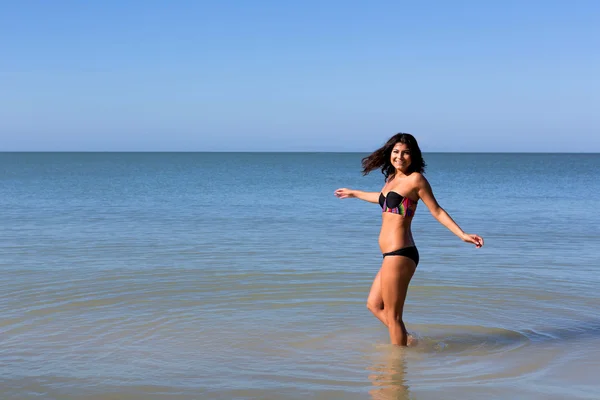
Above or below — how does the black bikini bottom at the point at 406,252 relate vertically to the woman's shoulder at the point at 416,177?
below

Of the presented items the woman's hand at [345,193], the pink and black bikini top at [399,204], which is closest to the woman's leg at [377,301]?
the pink and black bikini top at [399,204]

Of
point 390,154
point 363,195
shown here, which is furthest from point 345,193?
point 390,154

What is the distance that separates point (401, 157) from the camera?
19.4 ft

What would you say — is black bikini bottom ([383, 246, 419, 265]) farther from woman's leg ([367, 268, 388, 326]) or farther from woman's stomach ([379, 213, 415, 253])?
woman's leg ([367, 268, 388, 326])

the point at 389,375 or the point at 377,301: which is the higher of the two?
the point at 377,301

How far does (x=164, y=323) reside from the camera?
7188 millimetres

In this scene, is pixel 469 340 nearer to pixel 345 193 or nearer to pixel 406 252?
pixel 406 252

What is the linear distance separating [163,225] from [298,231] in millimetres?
3381

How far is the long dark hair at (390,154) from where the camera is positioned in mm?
5945

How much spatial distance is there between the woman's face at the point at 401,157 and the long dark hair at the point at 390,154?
0.10ft

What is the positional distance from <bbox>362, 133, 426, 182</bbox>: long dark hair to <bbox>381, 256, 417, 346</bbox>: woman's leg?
2.60 feet

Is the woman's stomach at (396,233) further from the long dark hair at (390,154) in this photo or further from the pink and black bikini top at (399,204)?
the long dark hair at (390,154)

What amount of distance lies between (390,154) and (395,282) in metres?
1.12

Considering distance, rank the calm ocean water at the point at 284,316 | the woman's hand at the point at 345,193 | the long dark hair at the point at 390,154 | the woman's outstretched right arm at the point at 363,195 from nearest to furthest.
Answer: the calm ocean water at the point at 284,316 < the long dark hair at the point at 390,154 < the woman's outstretched right arm at the point at 363,195 < the woman's hand at the point at 345,193
